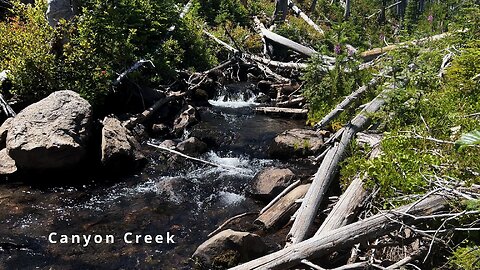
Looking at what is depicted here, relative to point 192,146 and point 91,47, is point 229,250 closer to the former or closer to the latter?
point 192,146

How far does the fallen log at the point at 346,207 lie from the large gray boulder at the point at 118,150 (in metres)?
4.83

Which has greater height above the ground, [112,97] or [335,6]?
[335,6]

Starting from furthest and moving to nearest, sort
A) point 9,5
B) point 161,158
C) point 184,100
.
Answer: point 9,5
point 184,100
point 161,158

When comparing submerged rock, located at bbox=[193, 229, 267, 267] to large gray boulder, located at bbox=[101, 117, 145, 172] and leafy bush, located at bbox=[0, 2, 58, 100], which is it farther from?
leafy bush, located at bbox=[0, 2, 58, 100]

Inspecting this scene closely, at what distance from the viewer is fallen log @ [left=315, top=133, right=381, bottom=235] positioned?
186 inches

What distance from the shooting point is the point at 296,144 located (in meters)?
9.34

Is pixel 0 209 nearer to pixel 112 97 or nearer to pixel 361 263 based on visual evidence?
pixel 112 97

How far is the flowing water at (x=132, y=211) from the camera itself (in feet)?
18.3

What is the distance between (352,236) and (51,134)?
5.83m

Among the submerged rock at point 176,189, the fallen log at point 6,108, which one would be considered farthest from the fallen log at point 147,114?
the submerged rock at point 176,189

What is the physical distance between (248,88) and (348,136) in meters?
8.85

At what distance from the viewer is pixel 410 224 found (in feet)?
13.4

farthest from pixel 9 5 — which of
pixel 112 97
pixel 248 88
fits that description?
pixel 248 88

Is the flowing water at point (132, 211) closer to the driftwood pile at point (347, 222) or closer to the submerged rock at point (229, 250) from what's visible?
the submerged rock at point (229, 250)
